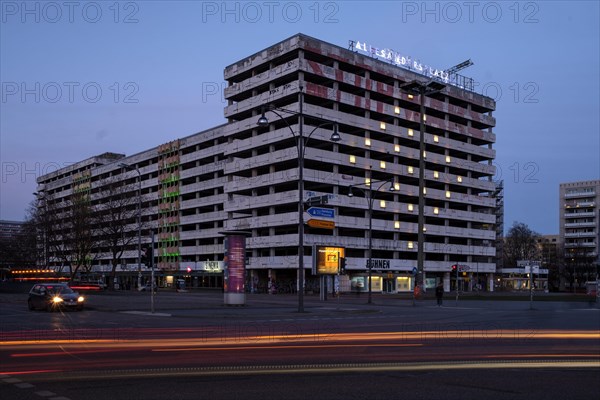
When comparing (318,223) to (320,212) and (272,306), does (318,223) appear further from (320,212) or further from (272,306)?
(272,306)

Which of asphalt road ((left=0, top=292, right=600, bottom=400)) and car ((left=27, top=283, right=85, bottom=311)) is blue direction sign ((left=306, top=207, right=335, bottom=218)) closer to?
car ((left=27, top=283, right=85, bottom=311))

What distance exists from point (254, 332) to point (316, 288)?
58866 millimetres

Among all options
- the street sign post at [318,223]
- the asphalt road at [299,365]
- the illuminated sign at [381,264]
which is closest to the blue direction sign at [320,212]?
the street sign post at [318,223]

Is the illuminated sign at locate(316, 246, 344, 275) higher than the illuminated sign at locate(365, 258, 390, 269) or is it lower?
higher

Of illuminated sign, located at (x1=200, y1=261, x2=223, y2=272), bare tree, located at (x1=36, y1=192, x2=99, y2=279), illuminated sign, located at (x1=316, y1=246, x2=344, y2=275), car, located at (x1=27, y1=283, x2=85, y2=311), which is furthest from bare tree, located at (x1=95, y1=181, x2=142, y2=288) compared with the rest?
car, located at (x1=27, y1=283, x2=85, y2=311)

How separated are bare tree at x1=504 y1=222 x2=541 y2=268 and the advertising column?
411 ft

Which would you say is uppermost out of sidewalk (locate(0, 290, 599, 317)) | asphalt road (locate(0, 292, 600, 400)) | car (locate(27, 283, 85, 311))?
asphalt road (locate(0, 292, 600, 400))

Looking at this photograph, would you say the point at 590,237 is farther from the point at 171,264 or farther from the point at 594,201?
the point at 171,264

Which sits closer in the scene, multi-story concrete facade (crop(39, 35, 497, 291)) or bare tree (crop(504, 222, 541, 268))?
multi-story concrete facade (crop(39, 35, 497, 291))

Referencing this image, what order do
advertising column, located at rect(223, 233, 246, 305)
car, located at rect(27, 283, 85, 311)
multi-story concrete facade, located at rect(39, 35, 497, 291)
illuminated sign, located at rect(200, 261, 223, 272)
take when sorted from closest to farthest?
car, located at rect(27, 283, 85, 311), advertising column, located at rect(223, 233, 246, 305), multi-story concrete facade, located at rect(39, 35, 497, 291), illuminated sign, located at rect(200, 261, 223, 272)

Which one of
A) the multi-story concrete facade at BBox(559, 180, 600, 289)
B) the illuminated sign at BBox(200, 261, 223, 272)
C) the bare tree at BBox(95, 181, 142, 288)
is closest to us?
the bare tree at BBox(95, 181, 142, 288)

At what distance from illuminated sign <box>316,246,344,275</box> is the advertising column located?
8.53m

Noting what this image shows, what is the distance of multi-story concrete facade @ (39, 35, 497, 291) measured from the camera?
8025 centimetres

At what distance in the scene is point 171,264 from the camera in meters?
109
